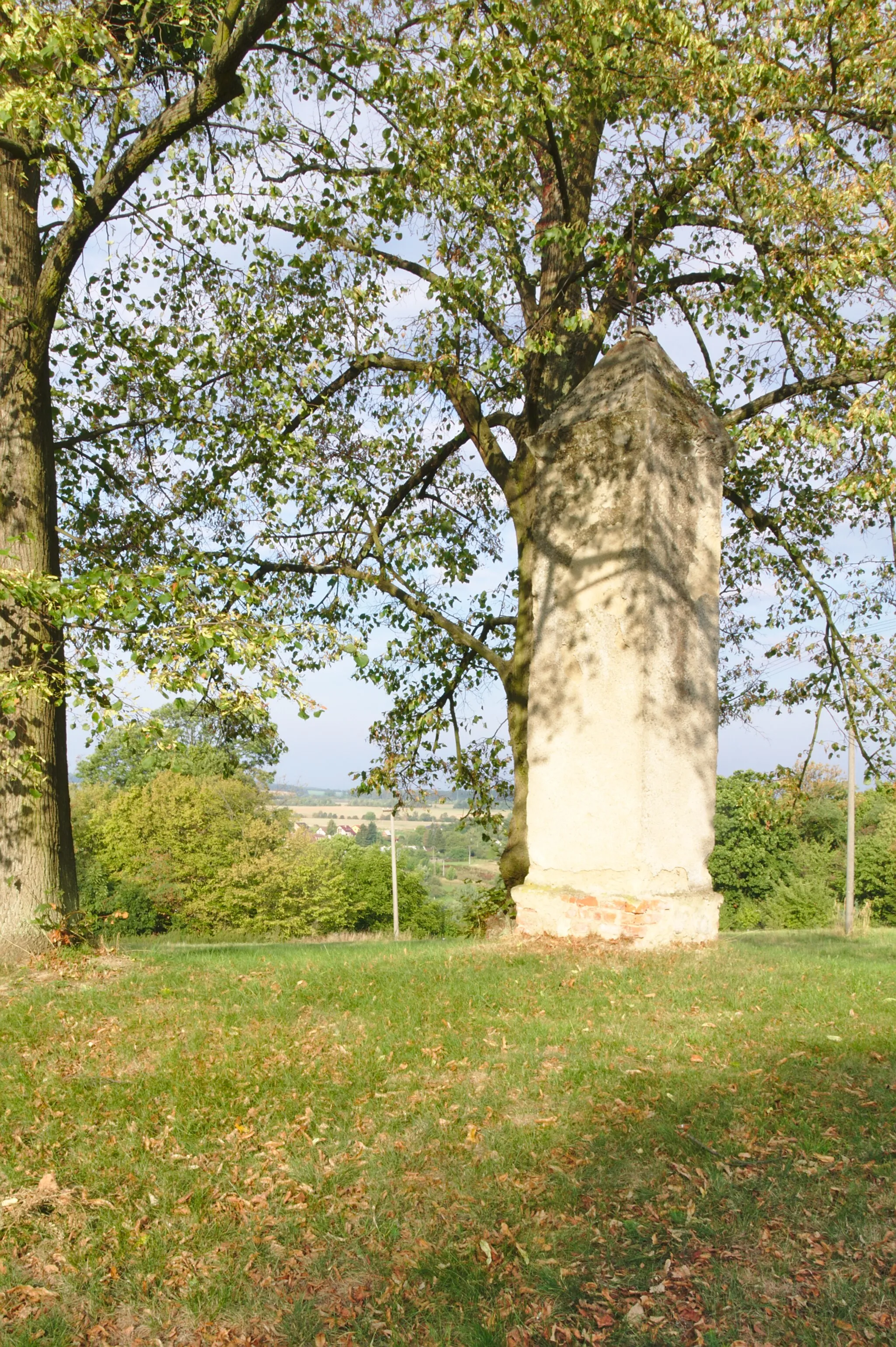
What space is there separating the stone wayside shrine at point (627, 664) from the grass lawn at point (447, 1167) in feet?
4.98

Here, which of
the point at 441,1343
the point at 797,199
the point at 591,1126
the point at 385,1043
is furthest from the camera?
the point at 797,199

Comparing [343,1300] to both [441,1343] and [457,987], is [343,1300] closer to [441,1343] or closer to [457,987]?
[441,1343]

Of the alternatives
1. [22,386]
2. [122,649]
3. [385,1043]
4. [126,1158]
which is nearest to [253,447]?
[22,386]

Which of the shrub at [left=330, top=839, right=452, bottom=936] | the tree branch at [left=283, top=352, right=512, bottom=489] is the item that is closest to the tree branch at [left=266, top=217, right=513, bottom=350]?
the tree branch at [left=283, top=352, right=512, bottom=489]

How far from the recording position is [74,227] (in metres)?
8.45

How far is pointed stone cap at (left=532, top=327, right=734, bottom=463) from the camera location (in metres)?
8.88

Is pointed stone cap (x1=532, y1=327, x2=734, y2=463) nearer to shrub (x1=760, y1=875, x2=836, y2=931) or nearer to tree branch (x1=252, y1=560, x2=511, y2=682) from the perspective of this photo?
tree branch (x1=252, y1=560, x2=511, y2=682)

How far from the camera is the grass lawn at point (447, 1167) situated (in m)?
3.49

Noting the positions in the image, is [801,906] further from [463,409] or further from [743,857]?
[463,409]

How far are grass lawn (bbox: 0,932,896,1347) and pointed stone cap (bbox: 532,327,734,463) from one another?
4937 mm

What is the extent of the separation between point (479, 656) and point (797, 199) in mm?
6481

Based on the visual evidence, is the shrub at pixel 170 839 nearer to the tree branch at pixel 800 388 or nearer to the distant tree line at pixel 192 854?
the distant tree line at pixel 192 854

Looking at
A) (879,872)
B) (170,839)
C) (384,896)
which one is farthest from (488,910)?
(384,896)

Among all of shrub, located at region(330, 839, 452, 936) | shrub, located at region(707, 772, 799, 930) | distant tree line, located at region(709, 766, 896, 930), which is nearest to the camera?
distant tree line, located at region(709, 766, 896, 930)
